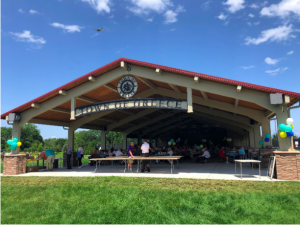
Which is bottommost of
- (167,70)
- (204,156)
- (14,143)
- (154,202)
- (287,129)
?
(154,202)

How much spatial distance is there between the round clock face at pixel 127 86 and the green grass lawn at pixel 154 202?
3.83 meters

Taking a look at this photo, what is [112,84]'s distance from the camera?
1069 cm

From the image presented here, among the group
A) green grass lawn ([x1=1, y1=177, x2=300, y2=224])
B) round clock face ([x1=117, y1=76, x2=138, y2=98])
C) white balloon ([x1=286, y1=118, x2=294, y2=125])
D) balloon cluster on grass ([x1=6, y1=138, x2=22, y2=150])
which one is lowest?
green grass lawn ([x1=1, y1=177, x2=300, y2=224])

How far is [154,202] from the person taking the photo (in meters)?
5.08

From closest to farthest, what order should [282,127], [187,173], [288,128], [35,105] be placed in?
1. [288,128]
2. [282,127]
3. [187,173]
4. [35,105]

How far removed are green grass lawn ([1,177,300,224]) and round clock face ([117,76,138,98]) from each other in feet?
12.6

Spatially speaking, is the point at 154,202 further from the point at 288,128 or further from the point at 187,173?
the point at 288,128

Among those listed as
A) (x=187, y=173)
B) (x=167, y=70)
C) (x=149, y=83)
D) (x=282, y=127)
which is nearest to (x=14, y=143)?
(x=149, y=83)

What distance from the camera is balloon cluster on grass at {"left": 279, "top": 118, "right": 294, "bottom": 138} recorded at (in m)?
6.86

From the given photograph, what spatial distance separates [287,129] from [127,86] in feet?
19.8

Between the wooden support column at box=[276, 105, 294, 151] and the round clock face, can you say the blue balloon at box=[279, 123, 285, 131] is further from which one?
the round clock face

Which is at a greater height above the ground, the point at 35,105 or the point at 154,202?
the point at 35,105

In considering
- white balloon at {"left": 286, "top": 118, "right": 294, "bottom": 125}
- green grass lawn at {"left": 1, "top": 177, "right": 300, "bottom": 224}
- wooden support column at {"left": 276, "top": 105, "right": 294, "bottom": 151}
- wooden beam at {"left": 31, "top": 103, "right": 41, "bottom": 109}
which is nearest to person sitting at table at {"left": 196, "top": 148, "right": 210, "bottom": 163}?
wooden support column at {"left": 276, "top": 105, "right": 294, "bottom": 151}

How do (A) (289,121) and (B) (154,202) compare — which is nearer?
(B) (154,202)
